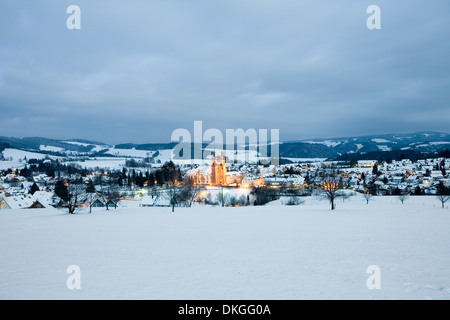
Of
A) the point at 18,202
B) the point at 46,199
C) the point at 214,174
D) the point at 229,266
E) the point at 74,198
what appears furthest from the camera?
the point at 214,174

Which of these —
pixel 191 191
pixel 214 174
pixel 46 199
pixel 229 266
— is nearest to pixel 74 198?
pixel 191 191

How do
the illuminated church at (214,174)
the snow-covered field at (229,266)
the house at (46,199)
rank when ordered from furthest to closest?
1. the illuminated church at (214,174)
2. the house at (46,199)
3. the snow-covered field at (229,266)

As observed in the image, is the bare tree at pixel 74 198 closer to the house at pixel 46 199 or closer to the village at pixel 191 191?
the village at pixel 191 191

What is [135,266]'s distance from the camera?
420 inches

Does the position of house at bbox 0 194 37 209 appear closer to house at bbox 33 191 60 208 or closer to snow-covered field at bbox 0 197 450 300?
house at bbox 33 191 60 208

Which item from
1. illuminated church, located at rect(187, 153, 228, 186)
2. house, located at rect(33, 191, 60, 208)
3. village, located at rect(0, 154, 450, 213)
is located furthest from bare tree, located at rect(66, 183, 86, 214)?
illuminated church, located at rect(187, 153, 228, 186)

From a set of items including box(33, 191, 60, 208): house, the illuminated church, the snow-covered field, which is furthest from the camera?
the illuminated church

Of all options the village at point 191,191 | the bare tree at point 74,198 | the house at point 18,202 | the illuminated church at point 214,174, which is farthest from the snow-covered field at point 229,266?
the illuminated church at point 214,174

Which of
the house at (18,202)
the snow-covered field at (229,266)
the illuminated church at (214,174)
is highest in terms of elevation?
the illuminated church at (214,174)

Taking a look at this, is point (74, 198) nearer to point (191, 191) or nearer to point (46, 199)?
point (191, 191)

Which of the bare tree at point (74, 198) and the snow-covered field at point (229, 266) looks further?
the bare tree at point (74, 198)

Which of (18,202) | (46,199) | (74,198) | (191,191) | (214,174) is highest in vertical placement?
(214,174)
